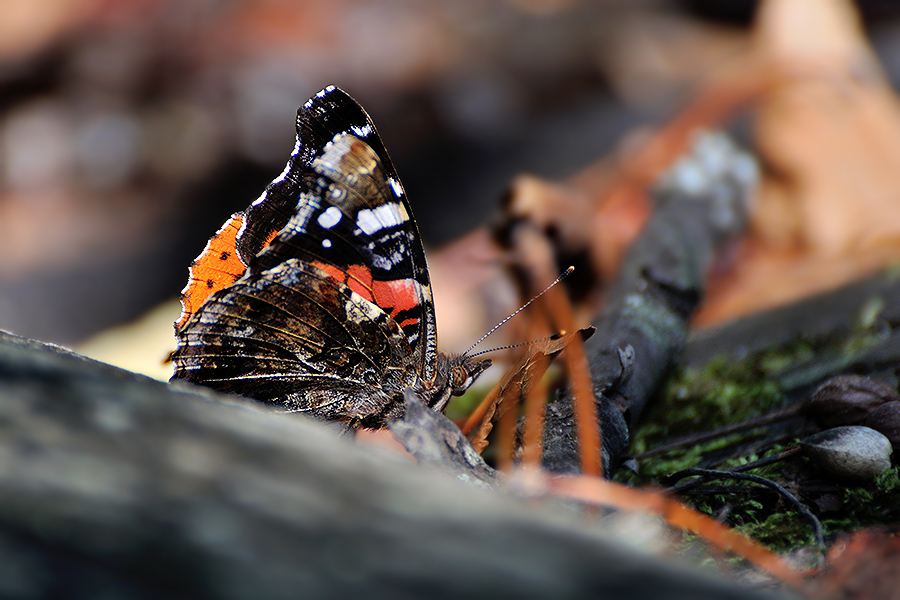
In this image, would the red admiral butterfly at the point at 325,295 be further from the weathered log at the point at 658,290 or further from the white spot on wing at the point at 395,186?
the weathered log at the point at 658,290

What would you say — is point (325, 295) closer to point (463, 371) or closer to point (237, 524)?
point (463, 371)

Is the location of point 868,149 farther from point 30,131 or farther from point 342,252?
point 30,131

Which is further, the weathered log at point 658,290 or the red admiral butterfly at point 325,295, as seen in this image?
the red admiral butterfly at point 325,295

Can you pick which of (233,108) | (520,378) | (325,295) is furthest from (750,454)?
(233,108)

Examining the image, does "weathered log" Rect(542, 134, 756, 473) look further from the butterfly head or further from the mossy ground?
the butterfly head

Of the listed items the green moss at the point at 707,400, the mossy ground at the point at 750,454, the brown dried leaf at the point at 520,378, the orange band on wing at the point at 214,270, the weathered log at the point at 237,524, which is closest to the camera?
the weathered log at the point at 237,524

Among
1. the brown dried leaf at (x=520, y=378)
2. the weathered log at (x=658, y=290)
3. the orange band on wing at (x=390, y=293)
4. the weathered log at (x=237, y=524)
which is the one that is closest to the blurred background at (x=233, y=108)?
the weathered log at (x=658, y=290)

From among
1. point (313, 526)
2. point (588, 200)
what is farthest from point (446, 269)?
point (313, 526)
